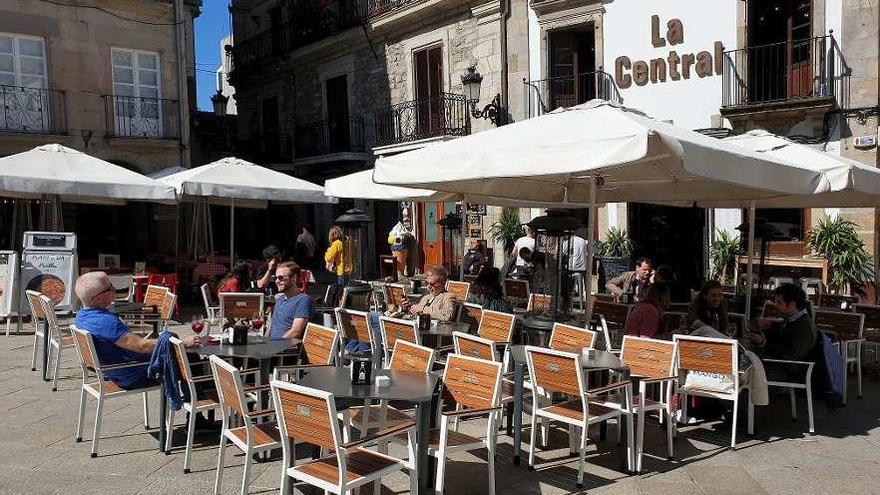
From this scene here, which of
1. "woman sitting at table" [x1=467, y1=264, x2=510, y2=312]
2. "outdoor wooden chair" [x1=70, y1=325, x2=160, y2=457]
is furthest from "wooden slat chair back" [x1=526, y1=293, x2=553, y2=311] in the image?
"outdoor wooden chair" [x1=70, y1=325, x2=160, y2=457]

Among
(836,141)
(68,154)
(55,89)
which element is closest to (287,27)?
(55,89)

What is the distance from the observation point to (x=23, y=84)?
14148 mm

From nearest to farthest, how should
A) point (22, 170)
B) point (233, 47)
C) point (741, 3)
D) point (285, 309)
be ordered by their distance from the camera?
point (285, 309)
point (22, 170)
point (741, 3)
point (233, 47)

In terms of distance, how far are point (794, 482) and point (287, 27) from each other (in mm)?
19897

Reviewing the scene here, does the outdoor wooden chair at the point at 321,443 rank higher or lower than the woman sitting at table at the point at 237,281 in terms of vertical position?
lower

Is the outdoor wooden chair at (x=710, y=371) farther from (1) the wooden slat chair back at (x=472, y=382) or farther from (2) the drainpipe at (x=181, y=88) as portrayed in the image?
(2) the drainpipe at (x=181, y=88)

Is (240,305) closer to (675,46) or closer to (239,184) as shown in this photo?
(239,184)

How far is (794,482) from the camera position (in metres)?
4.34

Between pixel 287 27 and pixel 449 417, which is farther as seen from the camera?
pixel 287 27

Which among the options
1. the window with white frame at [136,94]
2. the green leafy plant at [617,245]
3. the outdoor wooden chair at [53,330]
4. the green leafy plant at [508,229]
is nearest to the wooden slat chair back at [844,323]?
the green leafy plant at [617,245]

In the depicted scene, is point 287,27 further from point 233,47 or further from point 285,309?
point 285,309

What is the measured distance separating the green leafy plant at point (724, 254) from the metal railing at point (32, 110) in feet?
43.2

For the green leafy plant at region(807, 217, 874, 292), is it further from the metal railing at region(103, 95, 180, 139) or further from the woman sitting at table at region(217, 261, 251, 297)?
the metal railing at region(103, 95, 180, 139)

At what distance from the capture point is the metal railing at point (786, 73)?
35.3ft
